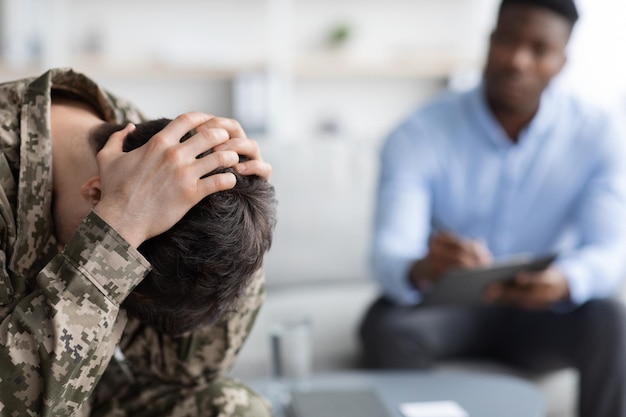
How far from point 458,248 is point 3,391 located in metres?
0.88

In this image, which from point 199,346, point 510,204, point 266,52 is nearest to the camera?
point 199,346

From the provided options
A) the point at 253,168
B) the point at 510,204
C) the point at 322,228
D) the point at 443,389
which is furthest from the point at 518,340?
the point at 253,168

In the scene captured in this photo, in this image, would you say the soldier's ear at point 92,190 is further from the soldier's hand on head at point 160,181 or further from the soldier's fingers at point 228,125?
the soldier's fingers at point 228,125

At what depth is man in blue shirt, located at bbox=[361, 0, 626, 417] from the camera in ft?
5.38

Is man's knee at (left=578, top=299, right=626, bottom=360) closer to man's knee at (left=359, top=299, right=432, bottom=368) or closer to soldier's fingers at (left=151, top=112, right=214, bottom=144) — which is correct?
man's knee at (left=359, top=299, right=432, bottom=368)

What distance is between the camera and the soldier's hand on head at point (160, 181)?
0.82 metres

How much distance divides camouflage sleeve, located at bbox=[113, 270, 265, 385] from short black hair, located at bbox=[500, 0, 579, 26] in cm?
105

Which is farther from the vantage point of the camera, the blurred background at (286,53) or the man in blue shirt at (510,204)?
the blurred background at (286,53)

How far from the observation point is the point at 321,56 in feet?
12.1

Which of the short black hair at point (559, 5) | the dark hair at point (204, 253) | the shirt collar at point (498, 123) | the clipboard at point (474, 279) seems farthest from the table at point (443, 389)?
the short black hair at point (559, 5)

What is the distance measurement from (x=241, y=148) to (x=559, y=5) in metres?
1.21

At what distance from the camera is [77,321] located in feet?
2.75

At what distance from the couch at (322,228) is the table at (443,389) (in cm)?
56

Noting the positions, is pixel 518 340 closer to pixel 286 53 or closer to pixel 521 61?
pixel 521 61
